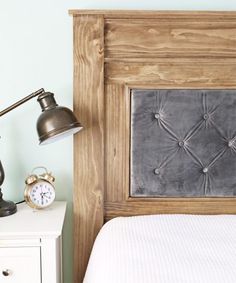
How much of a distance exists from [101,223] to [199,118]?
609mm

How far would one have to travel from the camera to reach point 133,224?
5.14ft

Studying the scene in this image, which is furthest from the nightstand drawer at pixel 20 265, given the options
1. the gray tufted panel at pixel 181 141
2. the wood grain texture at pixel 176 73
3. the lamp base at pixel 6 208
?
the wood grain texture at pixel 176 73

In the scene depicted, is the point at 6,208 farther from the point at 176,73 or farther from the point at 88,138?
the point at 176,73

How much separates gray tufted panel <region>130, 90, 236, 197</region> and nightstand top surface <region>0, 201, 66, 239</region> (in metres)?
0.34

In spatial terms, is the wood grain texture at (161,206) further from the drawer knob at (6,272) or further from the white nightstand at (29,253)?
the drawer knob at (6,272)

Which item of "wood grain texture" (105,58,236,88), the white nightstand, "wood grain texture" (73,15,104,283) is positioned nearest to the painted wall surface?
"wood grain texture" (73,15,104,283)

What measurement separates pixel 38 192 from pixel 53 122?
13.1 inches

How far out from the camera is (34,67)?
1.75 m

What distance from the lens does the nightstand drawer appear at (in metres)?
1.46

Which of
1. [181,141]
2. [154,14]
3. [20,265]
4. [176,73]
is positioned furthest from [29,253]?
[154,14]

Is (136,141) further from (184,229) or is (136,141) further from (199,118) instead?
(184,229)

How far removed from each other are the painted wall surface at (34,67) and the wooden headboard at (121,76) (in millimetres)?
122

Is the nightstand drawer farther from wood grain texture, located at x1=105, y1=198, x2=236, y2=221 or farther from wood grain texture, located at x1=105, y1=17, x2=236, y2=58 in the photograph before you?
wood grain texture, located at x1=105, y1=17, x2=236, y2=58

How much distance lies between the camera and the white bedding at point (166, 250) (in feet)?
3.94
